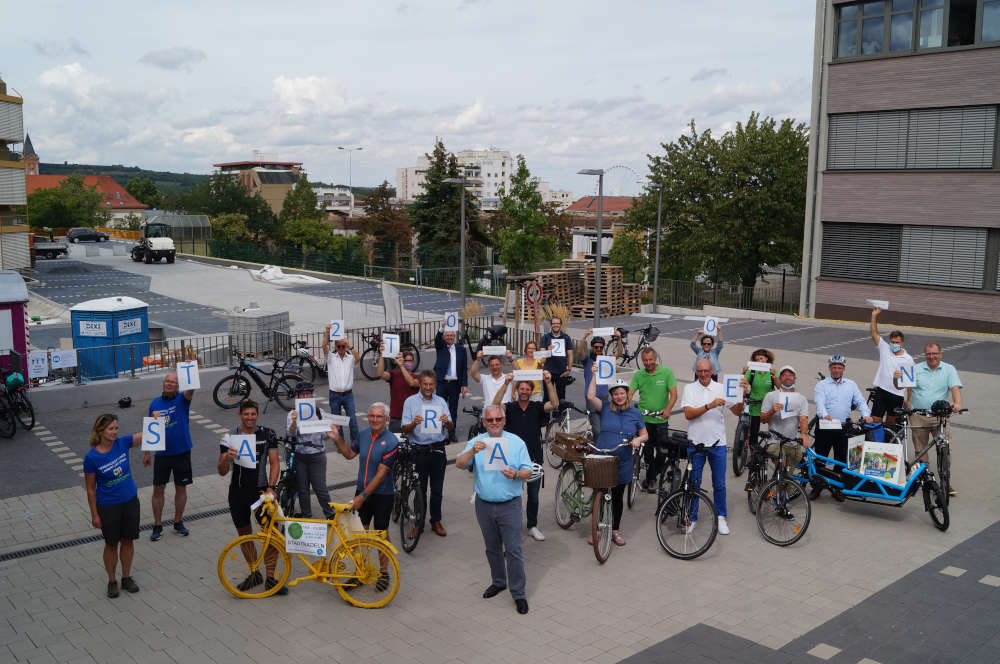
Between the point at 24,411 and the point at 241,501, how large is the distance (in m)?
8.43

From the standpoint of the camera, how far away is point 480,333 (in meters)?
23.8

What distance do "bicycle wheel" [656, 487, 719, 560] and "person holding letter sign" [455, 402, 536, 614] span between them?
6.53 feet

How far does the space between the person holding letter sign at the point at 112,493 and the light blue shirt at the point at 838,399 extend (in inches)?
301

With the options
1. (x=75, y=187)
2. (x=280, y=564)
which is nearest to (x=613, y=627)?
(x=280, y=564)

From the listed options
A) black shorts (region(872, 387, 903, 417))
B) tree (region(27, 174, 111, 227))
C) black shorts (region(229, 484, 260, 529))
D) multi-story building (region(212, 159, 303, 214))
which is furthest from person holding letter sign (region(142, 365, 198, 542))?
multi-story building (region(212, 159, 303, 214))

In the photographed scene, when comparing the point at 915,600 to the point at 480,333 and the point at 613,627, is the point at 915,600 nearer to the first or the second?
the point at 613,627

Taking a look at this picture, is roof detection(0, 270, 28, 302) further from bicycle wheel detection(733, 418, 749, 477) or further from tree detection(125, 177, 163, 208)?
tree detection(125, 177, 163, 208)

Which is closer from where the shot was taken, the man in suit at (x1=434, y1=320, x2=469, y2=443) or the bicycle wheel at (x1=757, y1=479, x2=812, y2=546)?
the bicycle wheel at (x1=757, y1=479, x2=812, y2=546)

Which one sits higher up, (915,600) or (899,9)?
(899,9)

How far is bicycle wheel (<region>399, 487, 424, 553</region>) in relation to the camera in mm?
8859

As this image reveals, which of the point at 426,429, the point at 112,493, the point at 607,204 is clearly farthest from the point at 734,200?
the point at 607,204

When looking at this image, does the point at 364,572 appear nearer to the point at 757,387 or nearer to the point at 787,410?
the point at 787,410

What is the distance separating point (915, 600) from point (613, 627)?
2904mm

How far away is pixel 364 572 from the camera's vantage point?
7.55 m
